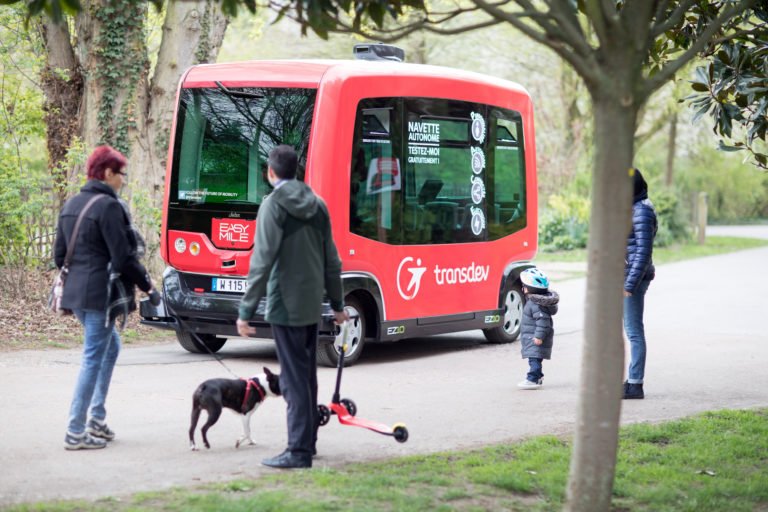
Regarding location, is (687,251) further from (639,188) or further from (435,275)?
(639,188)

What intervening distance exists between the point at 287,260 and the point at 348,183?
412 centimetres

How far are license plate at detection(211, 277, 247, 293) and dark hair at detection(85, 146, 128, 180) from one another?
3.71 meters

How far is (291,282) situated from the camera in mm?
6594

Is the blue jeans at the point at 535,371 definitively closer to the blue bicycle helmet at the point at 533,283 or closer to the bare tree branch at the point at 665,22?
the blue bicycle helmet at the point at 533,283

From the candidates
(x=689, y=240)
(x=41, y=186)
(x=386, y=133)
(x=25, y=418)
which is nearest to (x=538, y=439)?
(x=25, y=418)

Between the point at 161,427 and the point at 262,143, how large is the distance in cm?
366

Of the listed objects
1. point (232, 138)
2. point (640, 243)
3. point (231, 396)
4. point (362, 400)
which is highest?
point (232, 138)

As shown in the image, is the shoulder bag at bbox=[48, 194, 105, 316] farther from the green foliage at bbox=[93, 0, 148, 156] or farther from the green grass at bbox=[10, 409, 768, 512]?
the green foliage at bbox=[93, 0, 148, 156]

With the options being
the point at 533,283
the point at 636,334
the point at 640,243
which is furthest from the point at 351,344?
the point at 640,243

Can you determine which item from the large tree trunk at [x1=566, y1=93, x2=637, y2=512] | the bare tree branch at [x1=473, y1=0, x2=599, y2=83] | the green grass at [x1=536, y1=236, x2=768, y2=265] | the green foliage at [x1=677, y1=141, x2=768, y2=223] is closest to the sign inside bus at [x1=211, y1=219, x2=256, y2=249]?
the bare tree branch at [x1=473, y1=0, x2=599, y2=83]

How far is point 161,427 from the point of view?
7.89 metres

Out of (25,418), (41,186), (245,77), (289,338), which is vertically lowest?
(25,418)

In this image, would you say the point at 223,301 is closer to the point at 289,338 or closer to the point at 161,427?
the point at 161,427

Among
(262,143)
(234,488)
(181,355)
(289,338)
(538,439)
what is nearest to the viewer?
(234,488)
